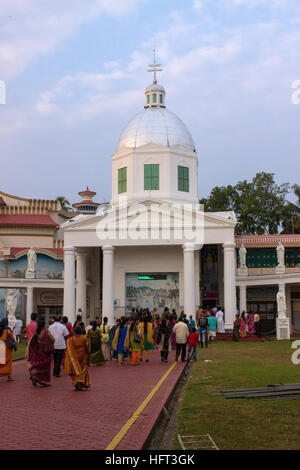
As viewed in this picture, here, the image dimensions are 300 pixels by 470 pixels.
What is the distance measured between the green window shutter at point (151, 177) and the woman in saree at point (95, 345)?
2288 centimetres

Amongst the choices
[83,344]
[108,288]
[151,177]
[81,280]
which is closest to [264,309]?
[108,288]

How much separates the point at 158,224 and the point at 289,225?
85.1 ft

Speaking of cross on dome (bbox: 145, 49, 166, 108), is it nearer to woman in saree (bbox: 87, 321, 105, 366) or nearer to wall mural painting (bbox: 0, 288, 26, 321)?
wall mural painting (bbox: 0, 288, 26, 321)

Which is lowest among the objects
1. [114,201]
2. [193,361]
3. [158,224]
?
[193,361]

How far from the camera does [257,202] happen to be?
55.8 m

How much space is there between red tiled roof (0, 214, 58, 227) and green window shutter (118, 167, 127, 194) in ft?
22.6

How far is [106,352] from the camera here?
64.4ft

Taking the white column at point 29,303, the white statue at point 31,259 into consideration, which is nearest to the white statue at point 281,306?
the white column at point 29,303

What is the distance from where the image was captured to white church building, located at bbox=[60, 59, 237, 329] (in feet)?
110

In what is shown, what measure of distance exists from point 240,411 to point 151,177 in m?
30.7

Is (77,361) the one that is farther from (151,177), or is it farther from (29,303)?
(151,177)

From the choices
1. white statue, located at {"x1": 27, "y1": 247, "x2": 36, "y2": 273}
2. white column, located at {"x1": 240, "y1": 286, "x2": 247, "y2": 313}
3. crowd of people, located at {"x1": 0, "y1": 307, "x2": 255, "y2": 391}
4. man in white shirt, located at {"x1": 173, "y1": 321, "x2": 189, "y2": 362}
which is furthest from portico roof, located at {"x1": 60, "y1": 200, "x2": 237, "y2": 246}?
man in white shirt, located at {"x1": 173, "y1": 321, "x2": 189, "y2": 362}
